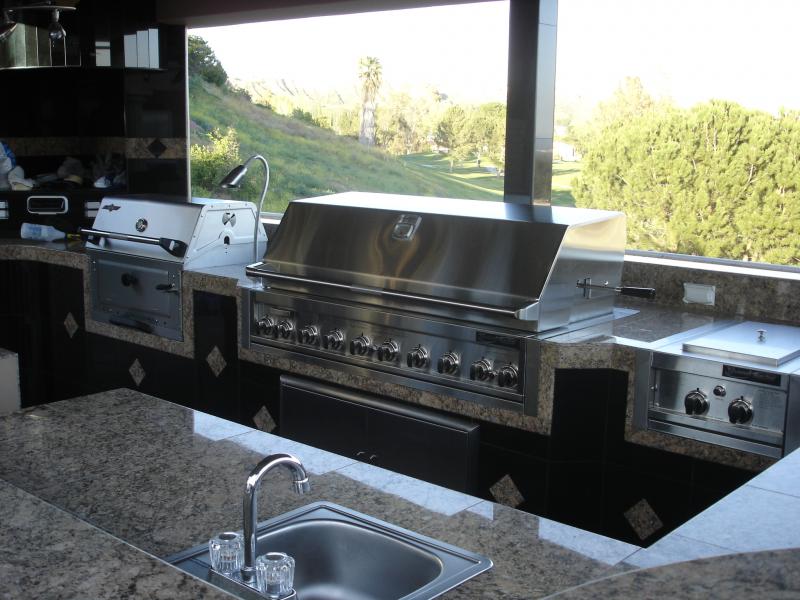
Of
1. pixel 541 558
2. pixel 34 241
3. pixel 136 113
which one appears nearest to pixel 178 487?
pixel 541 558

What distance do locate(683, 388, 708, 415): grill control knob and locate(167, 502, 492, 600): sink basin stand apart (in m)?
1.33

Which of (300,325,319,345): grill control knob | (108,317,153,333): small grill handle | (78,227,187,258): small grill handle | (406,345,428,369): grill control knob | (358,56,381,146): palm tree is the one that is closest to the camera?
(406,345,428,369): grill control knob

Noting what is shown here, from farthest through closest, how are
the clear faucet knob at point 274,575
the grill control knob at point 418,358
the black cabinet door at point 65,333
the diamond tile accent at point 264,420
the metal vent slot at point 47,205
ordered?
1. the metal vent slot at point 47,205
2. the black cabinet door at point 65,333
3. the diamond tile accent at point 264,420
4. the grill control knob at point 418,358
5. the clear faucet knob at point 274,575

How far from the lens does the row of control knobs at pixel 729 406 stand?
263cm

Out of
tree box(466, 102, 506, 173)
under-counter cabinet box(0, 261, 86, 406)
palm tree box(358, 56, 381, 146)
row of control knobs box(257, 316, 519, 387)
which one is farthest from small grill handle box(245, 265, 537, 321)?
palm tree box(358, 56, 381, 146)

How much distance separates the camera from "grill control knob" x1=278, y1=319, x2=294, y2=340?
3.68 meters

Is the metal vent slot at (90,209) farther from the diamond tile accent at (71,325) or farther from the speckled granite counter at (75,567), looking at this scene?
the speckled granite counter at (75,567)

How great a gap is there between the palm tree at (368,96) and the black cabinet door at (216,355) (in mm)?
2219

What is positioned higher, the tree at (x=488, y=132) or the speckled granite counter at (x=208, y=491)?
the tree at (x=488, y=132)

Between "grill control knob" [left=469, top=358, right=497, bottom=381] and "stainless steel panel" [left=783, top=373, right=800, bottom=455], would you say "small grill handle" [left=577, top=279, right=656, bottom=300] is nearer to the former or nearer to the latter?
"grill control knob" [left=469, top=358, right=497, bottom=381]

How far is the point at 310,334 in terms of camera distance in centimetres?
361

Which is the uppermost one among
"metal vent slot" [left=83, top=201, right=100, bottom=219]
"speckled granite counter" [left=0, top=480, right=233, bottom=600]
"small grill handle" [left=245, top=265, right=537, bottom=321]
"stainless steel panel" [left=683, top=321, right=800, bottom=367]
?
"metal vent slot" [left=83, top=201, right=100, bottom=219]

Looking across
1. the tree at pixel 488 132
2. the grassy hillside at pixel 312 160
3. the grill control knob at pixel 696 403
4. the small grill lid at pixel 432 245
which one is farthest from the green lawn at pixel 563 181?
the grill control knob at pixel 696 403

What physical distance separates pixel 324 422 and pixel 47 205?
2761 mm
